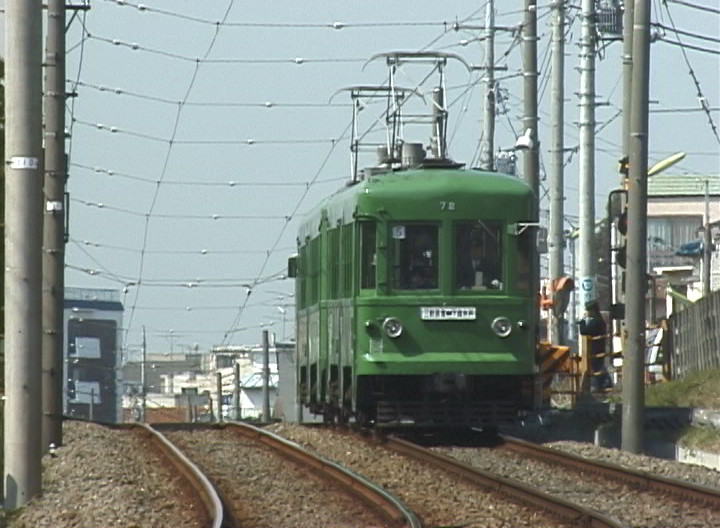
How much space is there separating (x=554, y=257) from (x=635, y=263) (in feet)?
39.7

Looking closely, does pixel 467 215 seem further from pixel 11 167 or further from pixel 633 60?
pixel 11 167

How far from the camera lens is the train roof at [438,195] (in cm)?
1903

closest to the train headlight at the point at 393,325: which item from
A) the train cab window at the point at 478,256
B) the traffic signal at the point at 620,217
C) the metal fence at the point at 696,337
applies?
the train cab window at the point at 478,256

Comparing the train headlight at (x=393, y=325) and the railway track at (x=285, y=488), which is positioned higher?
the train headlight at (x=393, y=325)

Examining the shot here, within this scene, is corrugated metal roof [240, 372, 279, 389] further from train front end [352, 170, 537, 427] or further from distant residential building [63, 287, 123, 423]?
train front end [352, 170, 537, 427]

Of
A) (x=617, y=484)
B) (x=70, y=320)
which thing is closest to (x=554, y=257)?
(x=617, y=484)

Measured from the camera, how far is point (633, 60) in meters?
19.7

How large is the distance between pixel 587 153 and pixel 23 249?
1837 cm

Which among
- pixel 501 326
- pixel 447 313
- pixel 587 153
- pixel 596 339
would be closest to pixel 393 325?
pixel 447 313

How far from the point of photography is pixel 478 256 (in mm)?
19125

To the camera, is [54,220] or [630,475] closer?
[630,475]

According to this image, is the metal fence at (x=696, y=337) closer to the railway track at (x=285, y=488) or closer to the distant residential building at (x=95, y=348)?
the railway track at (x=285, y=488)

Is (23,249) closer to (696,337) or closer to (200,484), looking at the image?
(200,484)

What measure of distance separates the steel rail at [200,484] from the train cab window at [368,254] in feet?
8.29
